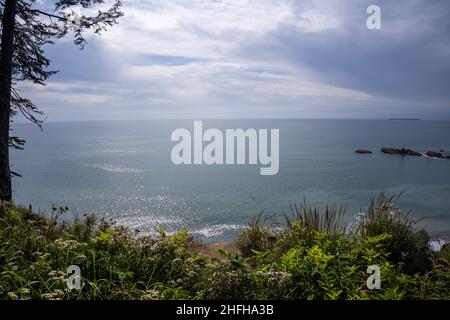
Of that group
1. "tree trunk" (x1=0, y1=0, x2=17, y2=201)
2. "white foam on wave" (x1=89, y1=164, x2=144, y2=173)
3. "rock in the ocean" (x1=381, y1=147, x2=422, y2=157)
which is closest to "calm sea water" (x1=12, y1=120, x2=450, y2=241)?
"white foam on wave" (x1=89, y1=164, x2=144, y2=173)

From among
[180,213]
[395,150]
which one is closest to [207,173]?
[180,213]

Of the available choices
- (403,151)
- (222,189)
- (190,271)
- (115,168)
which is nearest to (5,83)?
(190,271)

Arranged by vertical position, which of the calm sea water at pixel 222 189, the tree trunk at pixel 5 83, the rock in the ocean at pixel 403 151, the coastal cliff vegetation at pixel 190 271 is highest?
the tree trunk at pixel 5 83

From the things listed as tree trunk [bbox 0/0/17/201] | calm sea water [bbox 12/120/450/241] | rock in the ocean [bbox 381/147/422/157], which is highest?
tree trunk [bbox 0/0/17/201]

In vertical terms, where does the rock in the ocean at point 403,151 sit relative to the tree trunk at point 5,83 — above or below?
below


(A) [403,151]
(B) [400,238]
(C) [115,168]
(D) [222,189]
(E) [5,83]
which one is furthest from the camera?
(A) [403,151]

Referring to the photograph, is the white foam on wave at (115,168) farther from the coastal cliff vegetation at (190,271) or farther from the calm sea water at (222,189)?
the coastal cliff vegetation at (190,271)

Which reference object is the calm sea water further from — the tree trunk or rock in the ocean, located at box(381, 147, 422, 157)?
the tree trunk

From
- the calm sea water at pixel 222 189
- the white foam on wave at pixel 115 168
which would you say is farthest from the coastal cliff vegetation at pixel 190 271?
the white foam on wave at pixel 115 168

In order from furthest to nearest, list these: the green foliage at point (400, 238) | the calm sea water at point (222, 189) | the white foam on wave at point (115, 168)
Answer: the white foam on wave at point (115, 168)
the calm sea water at point (222, 189)
the green foliage at point (400, 238)

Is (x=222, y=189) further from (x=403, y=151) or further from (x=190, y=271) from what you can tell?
(x=403, y=151)

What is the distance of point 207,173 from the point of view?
230 ft
